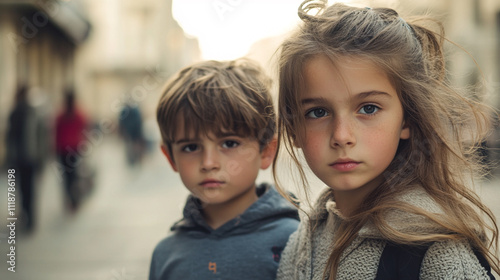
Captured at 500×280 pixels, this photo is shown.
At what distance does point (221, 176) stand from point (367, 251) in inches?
25.7

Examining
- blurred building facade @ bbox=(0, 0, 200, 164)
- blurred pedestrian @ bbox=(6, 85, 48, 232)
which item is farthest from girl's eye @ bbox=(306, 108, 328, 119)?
blurred pedestrian @ bbox=(6, 85, 48, 232)

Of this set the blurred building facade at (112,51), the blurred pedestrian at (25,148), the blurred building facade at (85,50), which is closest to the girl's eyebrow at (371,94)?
the blurred building facade at (85,50)

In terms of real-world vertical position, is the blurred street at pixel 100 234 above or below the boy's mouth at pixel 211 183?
below

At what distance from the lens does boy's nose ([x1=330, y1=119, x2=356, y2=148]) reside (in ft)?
4.17

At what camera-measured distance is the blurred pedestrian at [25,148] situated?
5590mm

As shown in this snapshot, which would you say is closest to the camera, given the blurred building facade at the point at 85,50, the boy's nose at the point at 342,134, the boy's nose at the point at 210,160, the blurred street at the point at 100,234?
the boy's nose at the point at 342,134

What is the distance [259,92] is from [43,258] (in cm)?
380

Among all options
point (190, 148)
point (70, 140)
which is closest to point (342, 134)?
point (190, 148)

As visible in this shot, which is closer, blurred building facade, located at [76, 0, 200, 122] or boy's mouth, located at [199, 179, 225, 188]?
boy's mouth, located at [199, 179, 225, 188]

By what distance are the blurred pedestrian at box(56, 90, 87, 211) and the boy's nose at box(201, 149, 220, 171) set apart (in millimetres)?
4887

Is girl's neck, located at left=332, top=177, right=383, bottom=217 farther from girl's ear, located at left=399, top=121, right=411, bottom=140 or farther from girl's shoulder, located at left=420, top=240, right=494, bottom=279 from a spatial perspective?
girl's shoulder, located at left=420, top=240, right=494, bottom=279

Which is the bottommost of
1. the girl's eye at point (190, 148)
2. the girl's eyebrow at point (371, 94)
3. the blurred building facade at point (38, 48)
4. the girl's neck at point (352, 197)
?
the girl's neck at point (352, 197)

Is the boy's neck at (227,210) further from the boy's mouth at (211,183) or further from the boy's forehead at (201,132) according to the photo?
the boy's forehead at (201,132)

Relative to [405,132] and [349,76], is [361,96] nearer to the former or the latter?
[349,76]
